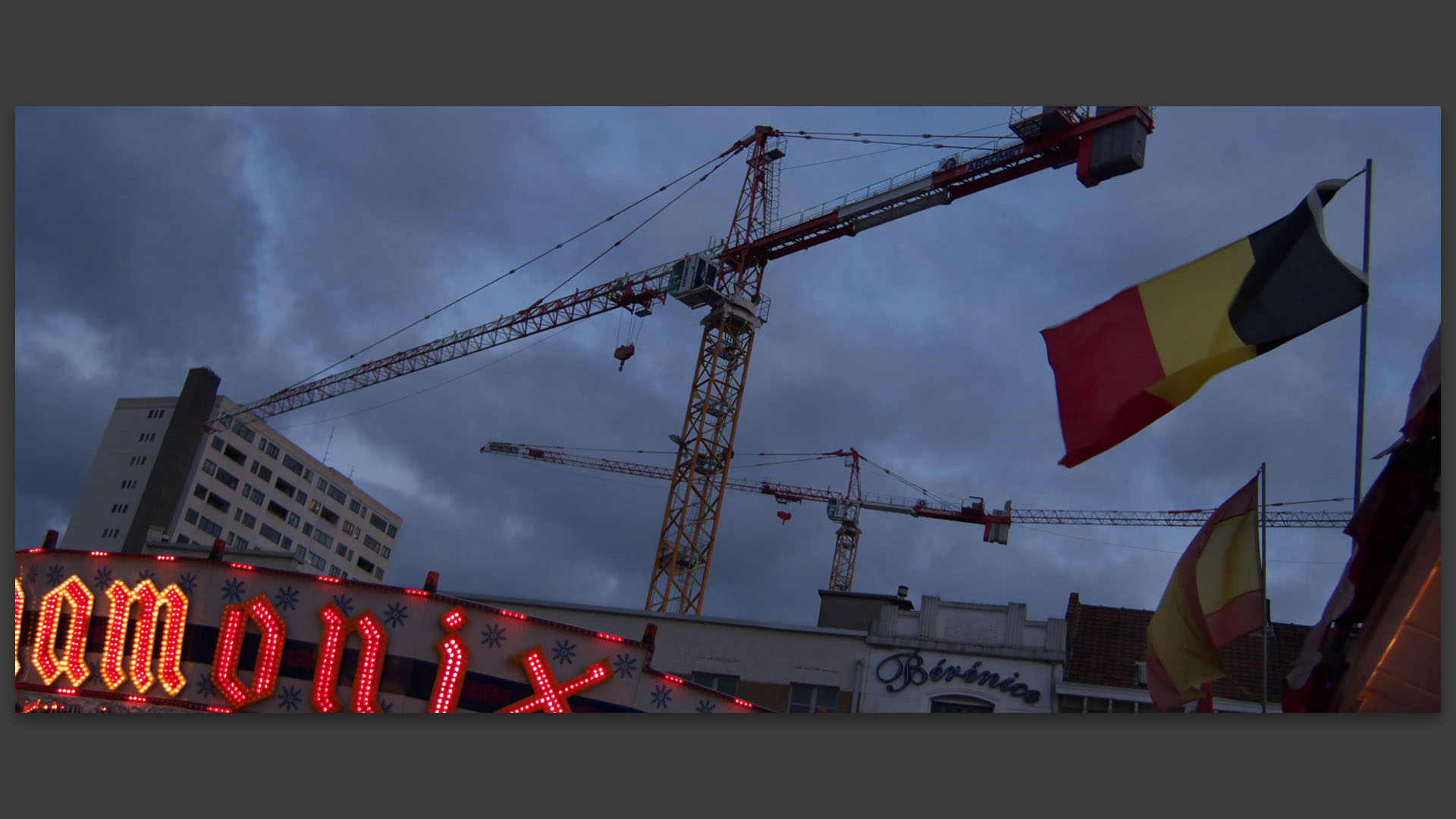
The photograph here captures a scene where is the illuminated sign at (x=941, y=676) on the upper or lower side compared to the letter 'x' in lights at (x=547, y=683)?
upper

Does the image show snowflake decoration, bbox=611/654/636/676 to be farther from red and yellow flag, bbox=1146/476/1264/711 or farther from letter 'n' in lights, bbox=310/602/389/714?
red and yellow flag, bbox=1146/476/1264/711

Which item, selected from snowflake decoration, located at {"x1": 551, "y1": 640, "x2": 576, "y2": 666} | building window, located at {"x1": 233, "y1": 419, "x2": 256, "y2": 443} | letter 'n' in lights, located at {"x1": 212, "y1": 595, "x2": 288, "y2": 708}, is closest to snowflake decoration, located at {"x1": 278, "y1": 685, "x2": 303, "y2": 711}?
letter 'n' in lights, located at {"x1": 212, "y1": 595, "x2": 288, "y2": 708}

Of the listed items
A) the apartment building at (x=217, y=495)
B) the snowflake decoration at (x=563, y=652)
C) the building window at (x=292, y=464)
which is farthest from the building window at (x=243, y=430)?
the snowflake decoration at (x=563, y=652)

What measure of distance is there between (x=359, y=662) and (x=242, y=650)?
1585 mm

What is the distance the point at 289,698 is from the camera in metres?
16.0

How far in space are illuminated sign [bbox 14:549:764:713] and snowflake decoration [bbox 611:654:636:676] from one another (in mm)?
14

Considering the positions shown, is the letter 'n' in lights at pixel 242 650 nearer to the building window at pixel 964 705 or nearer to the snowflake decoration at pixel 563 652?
the snowflake decoration at pixel 563 652

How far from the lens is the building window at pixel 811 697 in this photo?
22484 millimetres

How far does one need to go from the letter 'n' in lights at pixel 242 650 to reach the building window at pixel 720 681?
27.8 ft

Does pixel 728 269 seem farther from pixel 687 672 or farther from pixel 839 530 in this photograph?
pixel 839 530

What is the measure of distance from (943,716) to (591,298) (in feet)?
135

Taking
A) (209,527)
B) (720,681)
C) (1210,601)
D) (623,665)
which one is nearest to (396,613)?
(623,665)

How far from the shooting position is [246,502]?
9412cm

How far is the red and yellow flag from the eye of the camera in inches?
554
